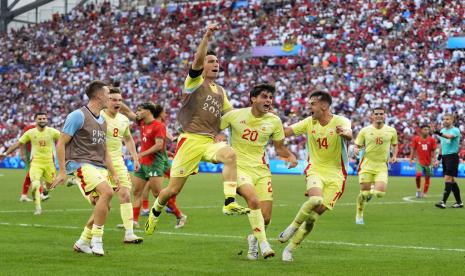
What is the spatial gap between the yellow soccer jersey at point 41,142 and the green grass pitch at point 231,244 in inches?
50.9

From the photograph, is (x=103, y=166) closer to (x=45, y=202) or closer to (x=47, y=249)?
(x=47, y=249)

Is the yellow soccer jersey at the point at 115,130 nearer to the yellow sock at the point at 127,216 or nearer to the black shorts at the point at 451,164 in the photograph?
the yellow sock at the point at 127,216

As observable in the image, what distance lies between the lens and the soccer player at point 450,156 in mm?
22648

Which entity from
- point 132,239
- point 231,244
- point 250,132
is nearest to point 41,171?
point 132,239

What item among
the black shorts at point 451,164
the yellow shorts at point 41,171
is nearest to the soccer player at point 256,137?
the yellow shorts at point 41,171

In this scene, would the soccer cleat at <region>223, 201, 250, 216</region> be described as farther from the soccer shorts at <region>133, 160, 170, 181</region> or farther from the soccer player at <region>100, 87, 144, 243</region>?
the soccer shorts at <region>133, 160, 170, 181</region>

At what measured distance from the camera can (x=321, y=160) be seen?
Result: 12.9 meters

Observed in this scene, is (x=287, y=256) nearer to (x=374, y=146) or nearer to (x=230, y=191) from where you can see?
(x=230, y=191)

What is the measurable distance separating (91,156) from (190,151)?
1410mm

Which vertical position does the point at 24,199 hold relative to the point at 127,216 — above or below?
below

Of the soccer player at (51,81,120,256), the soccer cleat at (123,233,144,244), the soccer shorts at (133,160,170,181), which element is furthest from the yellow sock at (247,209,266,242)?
the soccer shorts at (133,160,170,181)

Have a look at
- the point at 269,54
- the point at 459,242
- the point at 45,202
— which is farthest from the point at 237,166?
the point at 269,54

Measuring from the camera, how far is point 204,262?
11.4m

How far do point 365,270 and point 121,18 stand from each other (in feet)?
186
